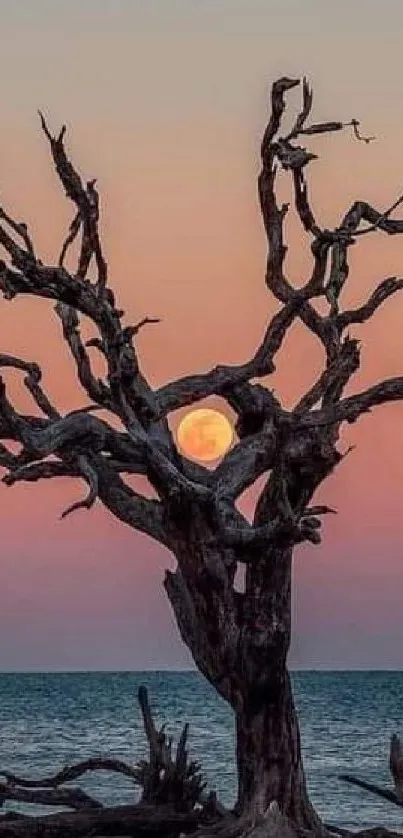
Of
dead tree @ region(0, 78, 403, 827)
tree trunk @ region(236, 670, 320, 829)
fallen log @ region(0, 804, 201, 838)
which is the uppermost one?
dead tree @ region(0, 78, 403, 827)

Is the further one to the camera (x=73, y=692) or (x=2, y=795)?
(x=73, y=692)

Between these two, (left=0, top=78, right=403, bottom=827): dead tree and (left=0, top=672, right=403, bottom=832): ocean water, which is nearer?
(left=0, top=78, right=403, bottom=827): dead tree

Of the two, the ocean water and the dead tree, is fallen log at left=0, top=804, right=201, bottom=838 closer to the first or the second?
the dead tree

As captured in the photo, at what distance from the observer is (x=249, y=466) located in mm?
19062

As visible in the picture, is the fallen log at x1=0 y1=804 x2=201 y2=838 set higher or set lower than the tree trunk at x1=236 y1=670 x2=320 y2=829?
lower

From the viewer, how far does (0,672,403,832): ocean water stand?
40.9 meters

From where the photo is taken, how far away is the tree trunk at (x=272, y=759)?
737 inches

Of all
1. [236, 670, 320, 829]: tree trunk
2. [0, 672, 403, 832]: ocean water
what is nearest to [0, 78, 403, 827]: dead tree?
[236, 670, 320, 829]: tree trunk

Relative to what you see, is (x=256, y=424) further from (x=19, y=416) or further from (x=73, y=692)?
(x=73, y=692)

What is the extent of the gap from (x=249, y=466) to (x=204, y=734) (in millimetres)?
56615

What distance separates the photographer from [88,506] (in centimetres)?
1650

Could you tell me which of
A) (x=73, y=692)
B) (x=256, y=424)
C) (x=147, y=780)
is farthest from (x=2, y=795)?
(x=73, y=692)

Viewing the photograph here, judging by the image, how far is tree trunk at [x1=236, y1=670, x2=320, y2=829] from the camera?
18.7m

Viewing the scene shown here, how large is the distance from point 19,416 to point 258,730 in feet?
13.4
